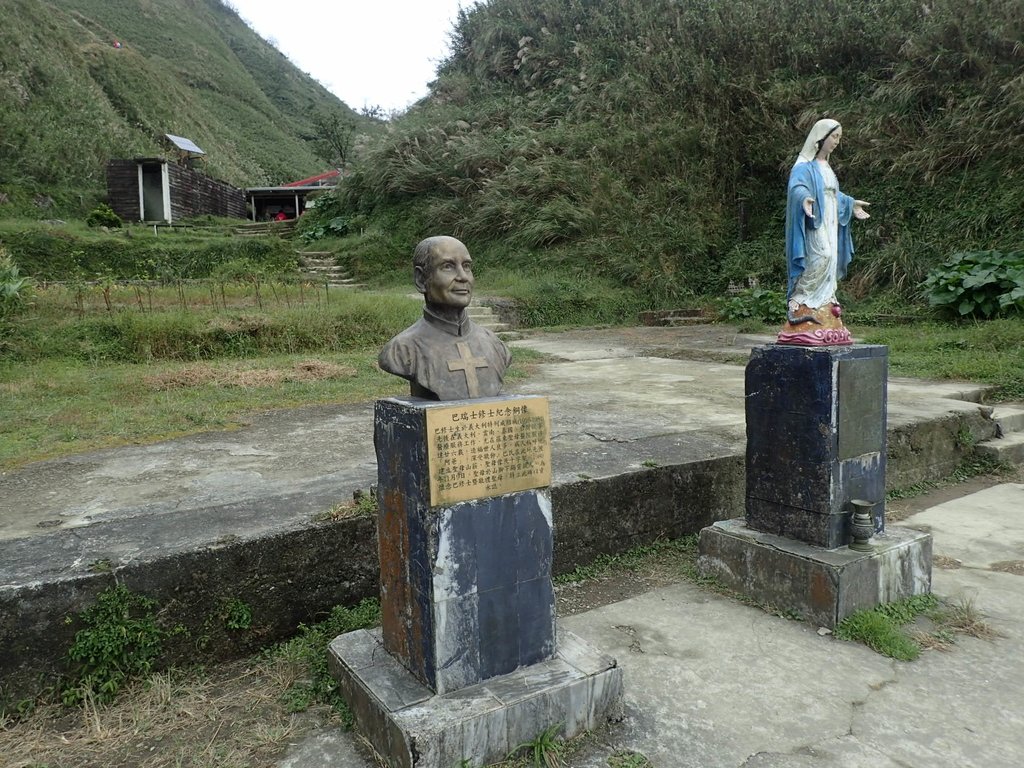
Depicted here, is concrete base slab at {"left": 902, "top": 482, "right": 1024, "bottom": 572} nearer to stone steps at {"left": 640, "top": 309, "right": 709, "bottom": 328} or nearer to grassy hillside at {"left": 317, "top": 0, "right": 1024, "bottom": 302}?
grassy hillside at {"left": 317, "top": 0, "right": 1024, "bottom": 302}

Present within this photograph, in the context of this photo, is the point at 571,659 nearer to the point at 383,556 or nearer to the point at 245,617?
the point at 383,556

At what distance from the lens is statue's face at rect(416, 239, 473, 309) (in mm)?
2314

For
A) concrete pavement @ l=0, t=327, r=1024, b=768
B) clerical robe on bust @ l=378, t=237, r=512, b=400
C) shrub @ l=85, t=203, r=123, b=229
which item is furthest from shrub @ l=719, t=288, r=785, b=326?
shrub @ l=85, t=203, r=123, b=229

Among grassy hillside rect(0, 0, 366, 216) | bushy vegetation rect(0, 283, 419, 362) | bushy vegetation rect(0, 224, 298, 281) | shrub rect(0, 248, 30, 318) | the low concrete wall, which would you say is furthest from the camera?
grassy hillside rect(0, 0, 366, 216)

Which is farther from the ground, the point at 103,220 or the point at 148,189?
the point at 148,189

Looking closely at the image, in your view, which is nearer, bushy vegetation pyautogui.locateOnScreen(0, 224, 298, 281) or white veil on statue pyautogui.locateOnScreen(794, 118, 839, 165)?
white veil on statue pyautogui.locateOnScreen(794, 118, 839, 165)

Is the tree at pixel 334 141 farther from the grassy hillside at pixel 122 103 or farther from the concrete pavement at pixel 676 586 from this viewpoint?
the concrete pavement at pixel 676 586

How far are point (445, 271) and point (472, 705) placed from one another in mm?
1329

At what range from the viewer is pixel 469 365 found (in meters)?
2.34

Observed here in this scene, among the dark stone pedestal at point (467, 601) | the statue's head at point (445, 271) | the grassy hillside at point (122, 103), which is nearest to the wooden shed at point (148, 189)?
the grassy hillside at point (122, 103)

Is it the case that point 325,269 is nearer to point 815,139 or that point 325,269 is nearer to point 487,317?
point 487,317

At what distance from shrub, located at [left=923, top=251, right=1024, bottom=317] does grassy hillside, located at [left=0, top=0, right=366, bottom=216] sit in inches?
797

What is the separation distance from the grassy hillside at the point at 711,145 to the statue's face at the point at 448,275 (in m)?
10.6

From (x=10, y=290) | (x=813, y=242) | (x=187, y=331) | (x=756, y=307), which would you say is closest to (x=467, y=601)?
(x=813, y=242)
